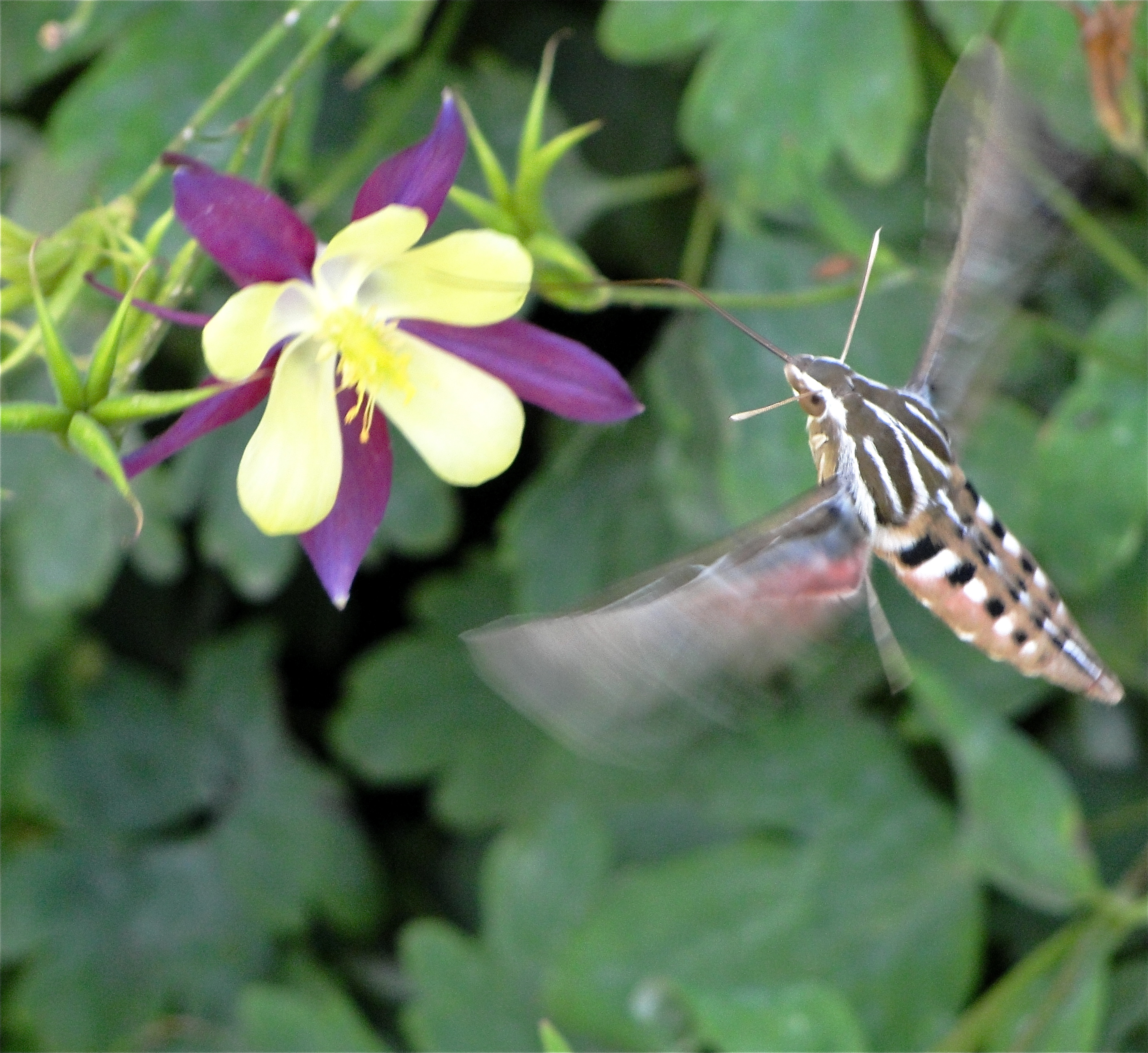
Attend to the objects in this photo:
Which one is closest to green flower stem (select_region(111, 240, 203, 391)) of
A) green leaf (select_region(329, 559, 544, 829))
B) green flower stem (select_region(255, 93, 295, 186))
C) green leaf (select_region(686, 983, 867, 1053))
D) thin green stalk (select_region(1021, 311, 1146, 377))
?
green flower stem (select_region(255, 93, 295, 186))

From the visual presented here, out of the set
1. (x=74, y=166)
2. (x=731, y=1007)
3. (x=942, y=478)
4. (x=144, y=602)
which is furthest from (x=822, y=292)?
(x=144, y=602)

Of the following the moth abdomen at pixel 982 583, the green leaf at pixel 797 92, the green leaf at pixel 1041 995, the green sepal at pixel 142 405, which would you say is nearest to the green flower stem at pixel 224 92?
the green sepal at pixel 142 405

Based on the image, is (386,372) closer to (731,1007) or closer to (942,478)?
(942,478)

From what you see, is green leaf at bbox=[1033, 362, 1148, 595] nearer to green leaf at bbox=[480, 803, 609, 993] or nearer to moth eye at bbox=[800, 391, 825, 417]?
moth eye at bbox=[800, 391, 825, 417]

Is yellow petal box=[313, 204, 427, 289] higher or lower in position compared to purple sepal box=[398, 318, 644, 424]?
higher

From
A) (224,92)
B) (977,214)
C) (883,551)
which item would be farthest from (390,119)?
(883,551)
